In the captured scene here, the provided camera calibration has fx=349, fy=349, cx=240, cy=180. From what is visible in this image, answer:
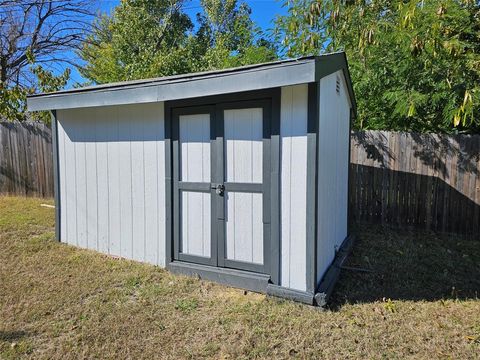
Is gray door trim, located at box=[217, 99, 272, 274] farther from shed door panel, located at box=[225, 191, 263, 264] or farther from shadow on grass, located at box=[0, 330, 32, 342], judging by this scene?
shadow on grass, located at box=[0, 330, 32, 342]

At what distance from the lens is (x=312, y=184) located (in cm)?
315

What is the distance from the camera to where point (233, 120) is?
140 inches

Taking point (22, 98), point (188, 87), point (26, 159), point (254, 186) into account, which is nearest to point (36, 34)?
point (22, 98)

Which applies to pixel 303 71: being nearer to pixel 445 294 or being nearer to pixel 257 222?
pixel 257 222

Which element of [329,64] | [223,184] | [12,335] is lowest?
[12,335]

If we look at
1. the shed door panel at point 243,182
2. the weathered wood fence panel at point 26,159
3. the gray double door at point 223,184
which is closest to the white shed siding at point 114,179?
the gray double door at point 223,184

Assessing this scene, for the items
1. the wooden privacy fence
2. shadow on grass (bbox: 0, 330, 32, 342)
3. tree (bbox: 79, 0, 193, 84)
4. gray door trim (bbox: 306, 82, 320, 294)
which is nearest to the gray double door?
gray door trim (bbox: 306, 82, 320, 294)

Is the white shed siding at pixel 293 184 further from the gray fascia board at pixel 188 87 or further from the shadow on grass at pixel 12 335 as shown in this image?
the shadow on grass at pixel 12 335

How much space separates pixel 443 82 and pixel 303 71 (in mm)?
3463

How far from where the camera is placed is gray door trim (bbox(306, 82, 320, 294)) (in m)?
3.10

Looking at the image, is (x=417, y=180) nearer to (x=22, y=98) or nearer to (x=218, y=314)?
(x=218, y=314)

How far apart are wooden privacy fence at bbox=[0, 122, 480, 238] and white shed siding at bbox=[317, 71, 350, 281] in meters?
1.32

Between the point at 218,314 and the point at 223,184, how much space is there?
127 cm

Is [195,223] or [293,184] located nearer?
[293,184]
